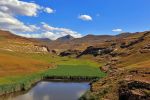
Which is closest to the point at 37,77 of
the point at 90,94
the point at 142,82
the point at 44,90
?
the point at 44,90

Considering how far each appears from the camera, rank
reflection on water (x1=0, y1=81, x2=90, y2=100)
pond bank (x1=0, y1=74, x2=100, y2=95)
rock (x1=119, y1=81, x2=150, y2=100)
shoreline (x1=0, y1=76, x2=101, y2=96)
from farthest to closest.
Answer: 1. pond bank (x1=0, y1=74, x2=100, y2=95)
2. shoreline (x1=0, y1=76, x2=101, y2=96)
3. reflection on water (x1=0, y1=81, x2=90, y2=100)
4. rock (x1=119, y1=81, x2=150, y2=100)

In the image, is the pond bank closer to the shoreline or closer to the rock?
the shoreline

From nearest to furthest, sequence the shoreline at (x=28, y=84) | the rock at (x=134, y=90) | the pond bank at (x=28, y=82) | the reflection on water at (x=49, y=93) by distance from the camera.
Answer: the rock at (x=134, y=90), the reflection on water at (x=49, y=93), the shoreline at (x=28, y=84), the pond bank at (x=28, y=82)

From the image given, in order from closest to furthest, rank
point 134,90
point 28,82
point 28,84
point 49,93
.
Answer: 1. point 134,90
2. point 49,93
3. point 28,84
4. point 28,82

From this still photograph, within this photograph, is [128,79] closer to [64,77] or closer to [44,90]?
[44,90]

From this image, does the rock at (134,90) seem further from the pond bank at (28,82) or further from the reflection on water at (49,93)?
the pond bank at (28,82)

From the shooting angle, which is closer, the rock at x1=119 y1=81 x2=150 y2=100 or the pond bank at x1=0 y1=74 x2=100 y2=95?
the rock at x1=119 y1=81 x2=150 y2=100

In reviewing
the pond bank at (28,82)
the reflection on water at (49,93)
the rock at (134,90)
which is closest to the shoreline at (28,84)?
the pond bank at (28,82)

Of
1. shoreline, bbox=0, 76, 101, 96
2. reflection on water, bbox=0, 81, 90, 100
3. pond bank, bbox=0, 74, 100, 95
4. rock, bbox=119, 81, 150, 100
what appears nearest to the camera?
rock, bbox=119, 81, 150, 100

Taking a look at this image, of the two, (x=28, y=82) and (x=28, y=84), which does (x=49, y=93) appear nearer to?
(x=28, y=84)

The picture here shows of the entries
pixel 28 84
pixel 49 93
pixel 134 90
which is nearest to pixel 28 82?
pixel 28 84

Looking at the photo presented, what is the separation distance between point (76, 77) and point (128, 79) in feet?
175

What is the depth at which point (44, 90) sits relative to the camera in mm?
86750

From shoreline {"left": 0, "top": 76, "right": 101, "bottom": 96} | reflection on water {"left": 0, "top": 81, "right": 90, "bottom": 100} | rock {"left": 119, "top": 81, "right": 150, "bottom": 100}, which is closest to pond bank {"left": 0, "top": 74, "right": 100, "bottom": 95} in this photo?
shoreline {"left": 0, "top": 76, "right": 101, "bottom": 96}
